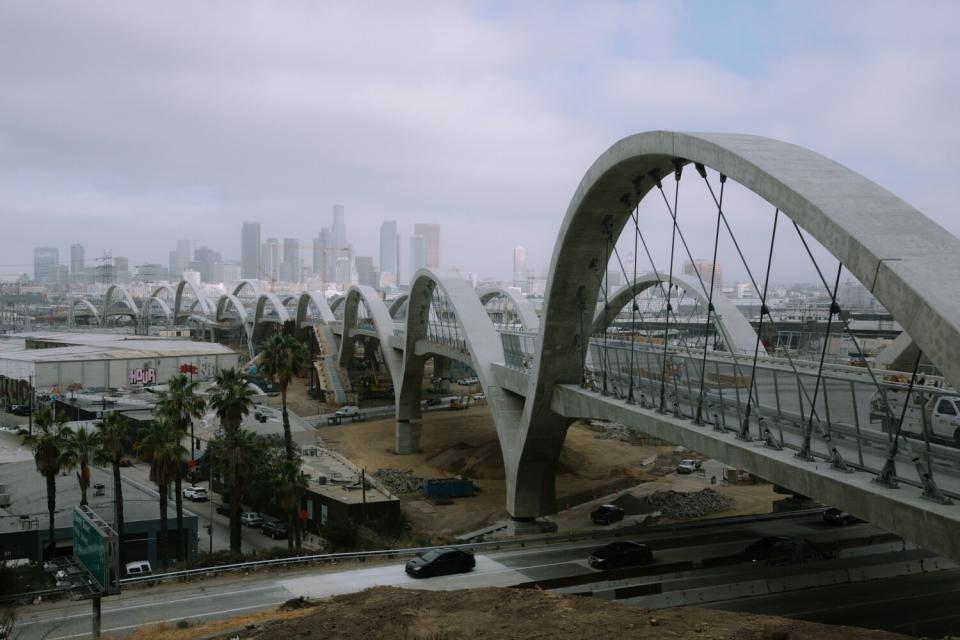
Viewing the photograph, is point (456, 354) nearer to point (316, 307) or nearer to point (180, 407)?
point (180, 407)

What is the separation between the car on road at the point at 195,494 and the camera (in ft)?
145

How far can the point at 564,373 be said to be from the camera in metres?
31.4

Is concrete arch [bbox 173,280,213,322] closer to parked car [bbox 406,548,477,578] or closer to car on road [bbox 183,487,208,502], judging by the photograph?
car on road [bbox 183,487,208,502]

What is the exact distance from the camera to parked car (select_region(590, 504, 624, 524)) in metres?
38.4

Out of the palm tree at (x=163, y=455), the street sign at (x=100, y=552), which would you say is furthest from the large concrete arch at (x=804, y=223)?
the street sign at (x=100, y=552)

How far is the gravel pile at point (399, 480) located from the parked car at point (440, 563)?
82.5 feet

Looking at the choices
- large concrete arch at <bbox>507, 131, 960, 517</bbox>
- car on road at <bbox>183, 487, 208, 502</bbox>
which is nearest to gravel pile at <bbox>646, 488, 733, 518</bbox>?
large concrete arch at <bbox>507, 131, 960, 517</bbox>

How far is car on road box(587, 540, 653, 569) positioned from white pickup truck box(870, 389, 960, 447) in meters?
12.0

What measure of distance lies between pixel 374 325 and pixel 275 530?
4171cm

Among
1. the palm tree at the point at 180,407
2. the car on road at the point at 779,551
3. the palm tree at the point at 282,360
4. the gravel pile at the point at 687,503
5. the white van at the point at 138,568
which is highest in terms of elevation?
the palm tree at the point at 282,360

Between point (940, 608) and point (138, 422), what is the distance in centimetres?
4673

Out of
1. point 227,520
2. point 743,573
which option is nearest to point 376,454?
point 227,520

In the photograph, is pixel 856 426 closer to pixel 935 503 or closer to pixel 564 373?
pixel 935 503

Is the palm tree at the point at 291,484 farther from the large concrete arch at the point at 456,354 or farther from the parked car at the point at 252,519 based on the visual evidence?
the large concrete arch at the point at 456,354
